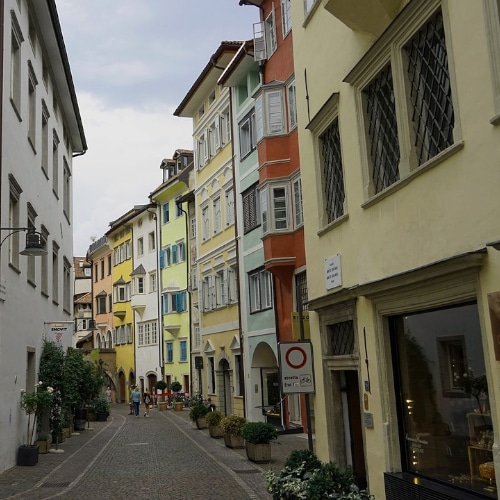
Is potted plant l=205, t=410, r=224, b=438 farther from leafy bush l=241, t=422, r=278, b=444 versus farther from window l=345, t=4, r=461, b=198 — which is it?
window l=345, t=4, r=461, b=198

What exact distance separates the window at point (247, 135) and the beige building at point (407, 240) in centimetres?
1523

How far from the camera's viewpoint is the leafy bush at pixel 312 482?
8469 mm

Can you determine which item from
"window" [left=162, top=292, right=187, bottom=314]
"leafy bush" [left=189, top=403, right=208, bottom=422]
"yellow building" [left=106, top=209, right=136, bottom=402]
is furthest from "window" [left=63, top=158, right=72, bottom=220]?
"yellow building" [left=106, top=209, right=136, bottom=402]

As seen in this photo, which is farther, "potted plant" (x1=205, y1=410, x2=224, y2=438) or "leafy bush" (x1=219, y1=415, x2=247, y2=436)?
"potted plant" (x1=205, y1=410, x2=224, y2=438)

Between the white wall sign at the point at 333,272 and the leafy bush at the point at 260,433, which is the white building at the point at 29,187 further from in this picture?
the white wall sign at the point at 333,272

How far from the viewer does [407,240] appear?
8375mm

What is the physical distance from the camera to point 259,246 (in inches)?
1029

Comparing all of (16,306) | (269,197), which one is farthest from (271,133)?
(16,306)

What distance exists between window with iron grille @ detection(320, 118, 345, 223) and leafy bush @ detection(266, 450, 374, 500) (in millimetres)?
3782

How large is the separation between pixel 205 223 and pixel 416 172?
88.7 ft

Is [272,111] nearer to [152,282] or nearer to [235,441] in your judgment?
[235,441]

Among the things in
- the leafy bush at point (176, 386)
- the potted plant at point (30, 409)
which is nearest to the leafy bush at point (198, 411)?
the potted plant at point (30, 409)

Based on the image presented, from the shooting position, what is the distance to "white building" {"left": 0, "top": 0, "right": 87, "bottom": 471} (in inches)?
642

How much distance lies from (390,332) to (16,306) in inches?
433
